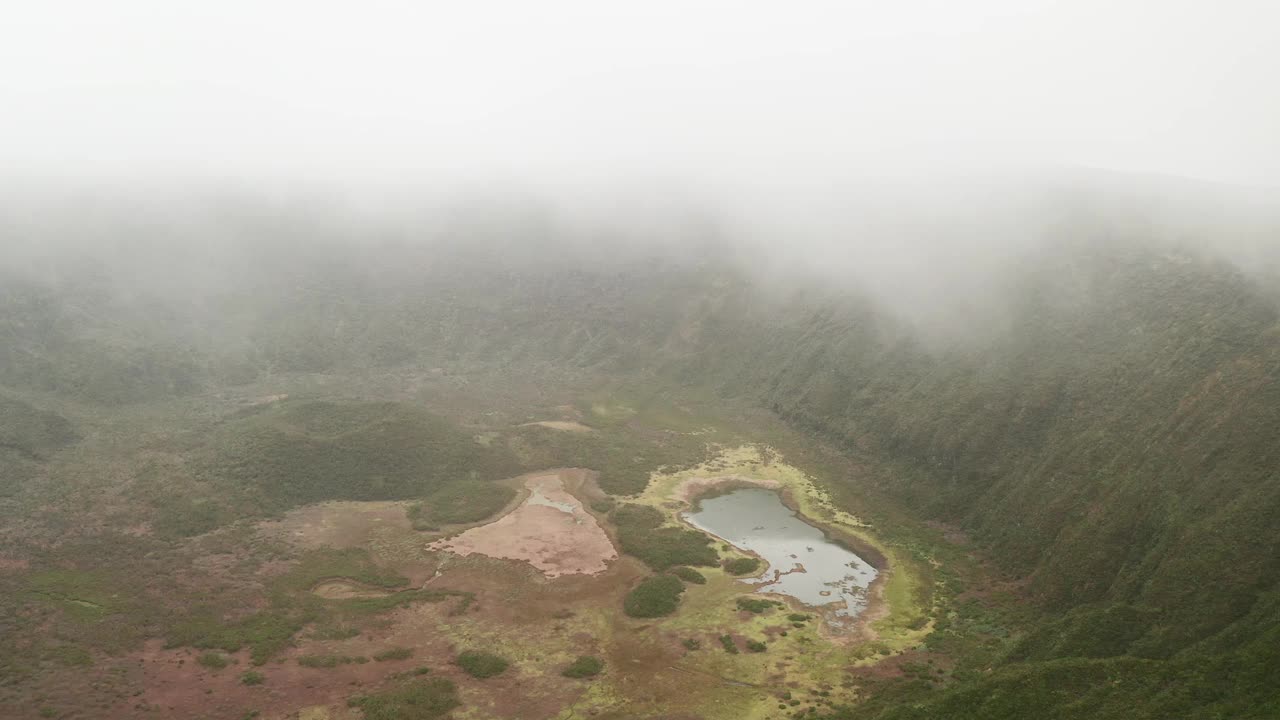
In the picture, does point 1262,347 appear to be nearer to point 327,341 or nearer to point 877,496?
point 877,496

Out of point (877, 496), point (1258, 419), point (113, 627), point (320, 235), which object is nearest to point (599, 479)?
point (877, 496)

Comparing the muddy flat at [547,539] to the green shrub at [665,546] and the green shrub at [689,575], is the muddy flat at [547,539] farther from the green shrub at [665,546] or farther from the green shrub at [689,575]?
the green shrub at [689,575]

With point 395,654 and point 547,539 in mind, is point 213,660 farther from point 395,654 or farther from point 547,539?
point 547,539

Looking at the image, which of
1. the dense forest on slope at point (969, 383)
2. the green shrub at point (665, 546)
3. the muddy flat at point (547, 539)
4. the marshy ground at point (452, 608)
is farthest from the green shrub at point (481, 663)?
the dense forest on slope at point (969, 383)

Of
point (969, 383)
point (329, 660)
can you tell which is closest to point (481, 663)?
point (329, 660)

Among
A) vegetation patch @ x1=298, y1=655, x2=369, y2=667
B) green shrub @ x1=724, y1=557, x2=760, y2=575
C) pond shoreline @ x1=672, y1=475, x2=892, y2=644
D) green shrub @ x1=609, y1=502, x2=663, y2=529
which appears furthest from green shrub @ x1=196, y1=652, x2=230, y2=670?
pond shoreline @ x1=672, y1=475, x2=892, y2=644
